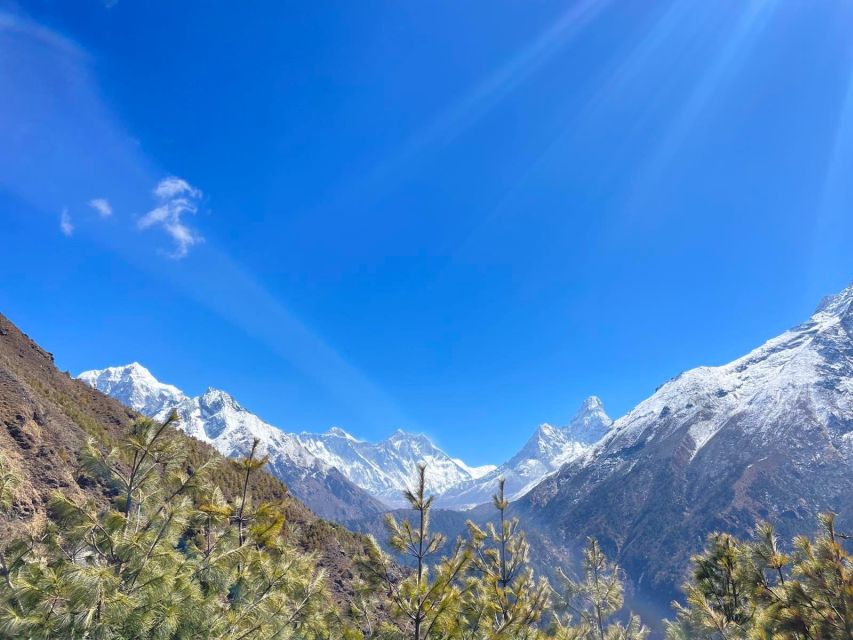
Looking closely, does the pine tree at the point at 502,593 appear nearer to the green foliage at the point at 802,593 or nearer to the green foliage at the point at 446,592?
the green foliage at the point at 446,592

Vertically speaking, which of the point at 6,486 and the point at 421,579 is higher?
the point at 6,486

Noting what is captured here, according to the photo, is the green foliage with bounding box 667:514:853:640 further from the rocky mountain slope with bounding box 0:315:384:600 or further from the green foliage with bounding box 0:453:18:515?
the green foliage with bounding box 0:453:18:515

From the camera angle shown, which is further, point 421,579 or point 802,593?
point 421,579

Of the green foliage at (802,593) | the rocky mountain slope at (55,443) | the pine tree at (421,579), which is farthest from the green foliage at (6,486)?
the green foliage at (802,593)

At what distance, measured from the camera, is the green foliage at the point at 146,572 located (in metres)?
7.95

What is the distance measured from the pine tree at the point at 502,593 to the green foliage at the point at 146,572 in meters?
4.66

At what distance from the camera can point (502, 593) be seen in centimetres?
1327

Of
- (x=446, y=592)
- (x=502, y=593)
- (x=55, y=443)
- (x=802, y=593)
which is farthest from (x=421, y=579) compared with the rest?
(x=55, y=443)

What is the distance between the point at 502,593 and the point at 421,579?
121 inches

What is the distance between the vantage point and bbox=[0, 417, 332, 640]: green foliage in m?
7.95

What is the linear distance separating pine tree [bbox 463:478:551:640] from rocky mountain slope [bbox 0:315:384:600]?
3.69 m

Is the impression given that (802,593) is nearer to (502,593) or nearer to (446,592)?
(502,593)

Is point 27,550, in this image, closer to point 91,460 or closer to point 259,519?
point 91,460

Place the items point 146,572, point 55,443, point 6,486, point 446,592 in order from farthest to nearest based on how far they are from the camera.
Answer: point 55,443 → point 446,592 → point 6,486 → point 146,572
